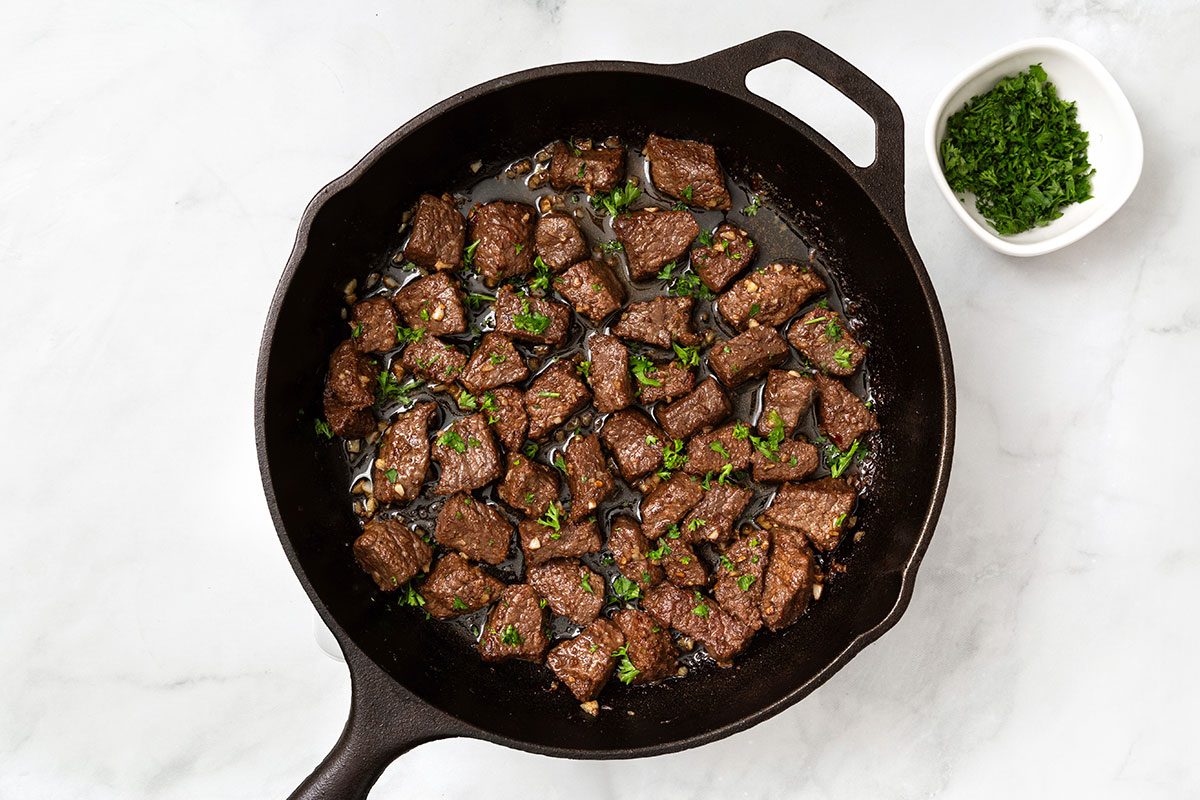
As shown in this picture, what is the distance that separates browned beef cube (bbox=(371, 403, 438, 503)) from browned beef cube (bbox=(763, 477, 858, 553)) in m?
1.53

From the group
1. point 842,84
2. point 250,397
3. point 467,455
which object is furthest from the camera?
point 250,397

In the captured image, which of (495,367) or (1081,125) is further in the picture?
(1081,125)

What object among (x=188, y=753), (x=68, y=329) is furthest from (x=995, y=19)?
(x=188, y=753)

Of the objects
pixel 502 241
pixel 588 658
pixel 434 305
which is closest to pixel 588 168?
pixel 502 241

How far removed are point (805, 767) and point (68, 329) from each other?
3.91 meters

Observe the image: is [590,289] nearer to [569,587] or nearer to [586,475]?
[586,475]

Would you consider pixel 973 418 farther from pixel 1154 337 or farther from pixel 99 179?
pixel 99 179

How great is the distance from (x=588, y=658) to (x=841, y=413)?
152 centimetres

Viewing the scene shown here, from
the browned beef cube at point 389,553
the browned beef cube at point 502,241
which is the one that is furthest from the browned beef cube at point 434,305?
the browned beef cube at point 389,553

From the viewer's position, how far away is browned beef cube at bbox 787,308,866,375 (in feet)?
13.8

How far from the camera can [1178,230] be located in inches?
175

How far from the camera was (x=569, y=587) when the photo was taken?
4.13m

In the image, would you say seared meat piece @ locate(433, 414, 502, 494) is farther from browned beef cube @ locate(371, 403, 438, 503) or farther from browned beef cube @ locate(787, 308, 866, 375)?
browned beef cube @ locate(787, 308, 866, 375)

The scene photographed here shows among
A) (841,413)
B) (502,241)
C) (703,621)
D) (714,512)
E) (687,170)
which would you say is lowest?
(703,621)
